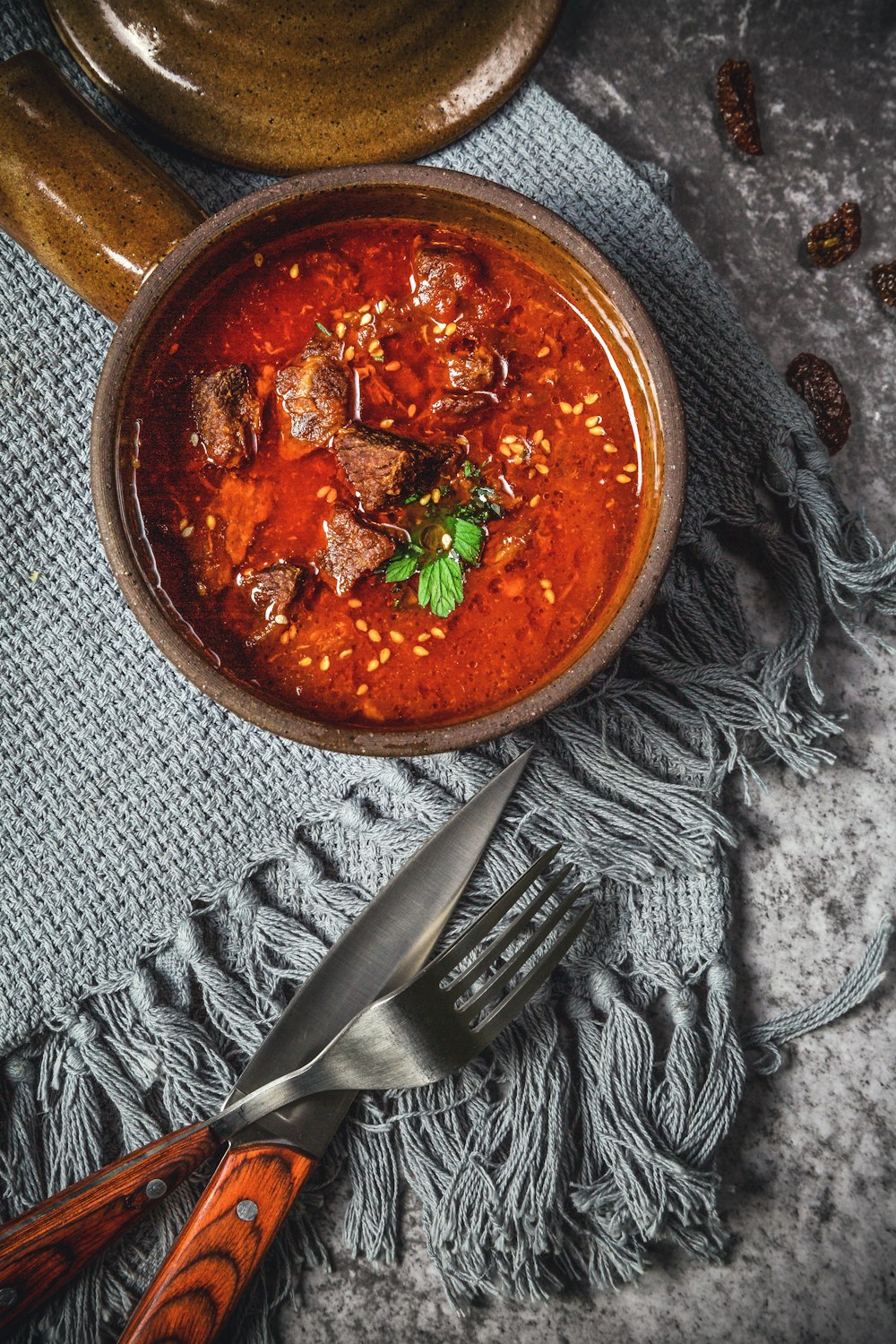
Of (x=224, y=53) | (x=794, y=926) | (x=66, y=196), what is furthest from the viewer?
(x=794, y=926)

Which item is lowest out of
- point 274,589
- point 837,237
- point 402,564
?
point 837,237

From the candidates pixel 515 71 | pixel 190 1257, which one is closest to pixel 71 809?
pixel 190 1257

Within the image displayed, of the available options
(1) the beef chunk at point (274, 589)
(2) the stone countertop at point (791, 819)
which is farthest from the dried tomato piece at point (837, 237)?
(1) the beef chunk at point (274, 589)

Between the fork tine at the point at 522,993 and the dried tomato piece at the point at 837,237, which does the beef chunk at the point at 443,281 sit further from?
the fork tine at the point at 522,993

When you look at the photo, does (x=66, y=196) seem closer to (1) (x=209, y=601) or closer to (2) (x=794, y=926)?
(1) (x=209, y=601)

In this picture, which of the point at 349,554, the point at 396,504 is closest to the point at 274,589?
the point at 349,554

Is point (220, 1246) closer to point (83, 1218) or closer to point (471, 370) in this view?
point (83, 1218)
